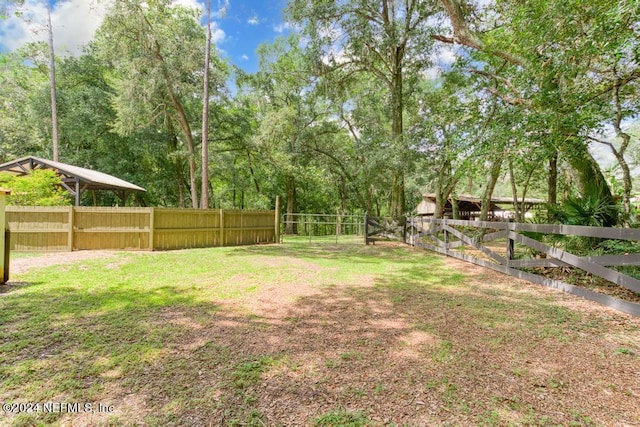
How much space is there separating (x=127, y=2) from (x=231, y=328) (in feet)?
53.5

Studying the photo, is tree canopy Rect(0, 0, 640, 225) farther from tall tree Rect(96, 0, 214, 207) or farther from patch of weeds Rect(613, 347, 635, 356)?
patch of weeds Rect(613, 347, 635, 356)

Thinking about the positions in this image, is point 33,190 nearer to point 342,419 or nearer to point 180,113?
point 180,113

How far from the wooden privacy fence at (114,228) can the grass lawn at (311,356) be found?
13.5 ft

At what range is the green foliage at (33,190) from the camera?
9.07 meters

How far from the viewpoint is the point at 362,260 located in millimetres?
7871

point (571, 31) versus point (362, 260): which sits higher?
point (571, 31)

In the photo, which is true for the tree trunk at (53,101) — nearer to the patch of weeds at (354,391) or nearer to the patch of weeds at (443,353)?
the patch of weeds at (354,391)

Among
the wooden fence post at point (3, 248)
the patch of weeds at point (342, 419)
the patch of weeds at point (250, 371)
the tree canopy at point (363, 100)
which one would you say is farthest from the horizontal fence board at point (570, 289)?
the wooden fence post at point (3, 248)

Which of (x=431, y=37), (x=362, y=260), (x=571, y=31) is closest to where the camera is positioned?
(x=571, y=31)

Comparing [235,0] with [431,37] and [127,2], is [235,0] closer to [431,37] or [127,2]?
[127,2]

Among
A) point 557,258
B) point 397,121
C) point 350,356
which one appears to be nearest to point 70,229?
point 350,356

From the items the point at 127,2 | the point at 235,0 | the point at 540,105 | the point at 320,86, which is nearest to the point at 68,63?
the point at 127,2

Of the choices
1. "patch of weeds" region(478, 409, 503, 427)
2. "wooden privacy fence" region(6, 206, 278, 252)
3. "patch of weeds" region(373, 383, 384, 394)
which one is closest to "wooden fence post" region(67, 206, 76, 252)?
"wooden privacy fence" region(6, 206, 278, 252)

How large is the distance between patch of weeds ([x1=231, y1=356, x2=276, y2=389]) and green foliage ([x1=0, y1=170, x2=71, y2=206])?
10717 millimetres
